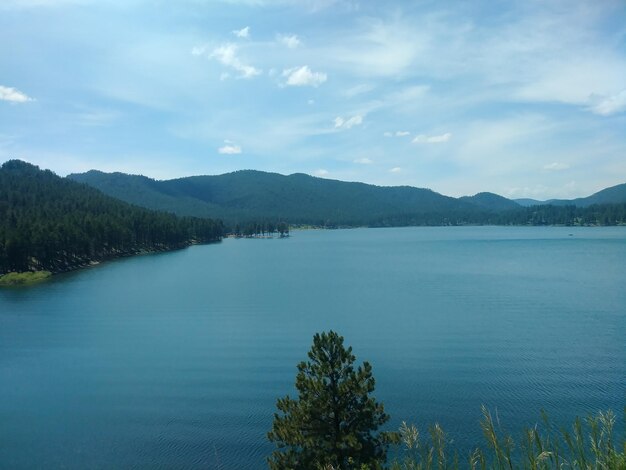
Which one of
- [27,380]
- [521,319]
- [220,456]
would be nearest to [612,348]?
[521,319]

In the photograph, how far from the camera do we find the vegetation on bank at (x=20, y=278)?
6925 cm

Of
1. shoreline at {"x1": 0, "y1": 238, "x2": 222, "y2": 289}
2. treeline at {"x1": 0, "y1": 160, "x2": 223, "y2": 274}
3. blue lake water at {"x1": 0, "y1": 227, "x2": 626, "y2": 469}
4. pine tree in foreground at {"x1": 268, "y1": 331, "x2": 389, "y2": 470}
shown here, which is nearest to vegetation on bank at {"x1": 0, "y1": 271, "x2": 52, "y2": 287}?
shoreline at {"x1": 0, "y1": 238, "x2": 222, "y2": 289}

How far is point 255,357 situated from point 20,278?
55767 mm

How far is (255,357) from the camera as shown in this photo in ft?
102

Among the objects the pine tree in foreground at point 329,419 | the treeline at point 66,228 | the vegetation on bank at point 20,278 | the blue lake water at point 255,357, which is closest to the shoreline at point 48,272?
the vegetation on bank at point 20,278

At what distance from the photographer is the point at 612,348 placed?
30.9 m

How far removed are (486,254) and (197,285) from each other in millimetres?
66077

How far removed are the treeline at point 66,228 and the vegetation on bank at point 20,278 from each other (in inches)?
184

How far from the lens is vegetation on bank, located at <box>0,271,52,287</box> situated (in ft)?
227

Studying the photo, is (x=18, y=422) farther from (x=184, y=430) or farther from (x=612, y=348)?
(x=612, y=348)

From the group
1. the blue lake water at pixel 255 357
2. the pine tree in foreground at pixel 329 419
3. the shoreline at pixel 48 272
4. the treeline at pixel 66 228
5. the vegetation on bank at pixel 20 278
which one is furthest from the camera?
the treeline at pixel 66 228

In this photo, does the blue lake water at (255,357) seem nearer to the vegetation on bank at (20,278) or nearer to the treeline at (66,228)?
the vegetation on bank at (20,278)

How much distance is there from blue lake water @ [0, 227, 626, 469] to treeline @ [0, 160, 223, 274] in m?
16.0

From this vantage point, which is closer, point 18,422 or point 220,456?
point 220,456
